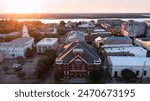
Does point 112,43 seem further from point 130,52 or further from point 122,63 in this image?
point 122,63

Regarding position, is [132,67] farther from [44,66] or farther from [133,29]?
[133,29]

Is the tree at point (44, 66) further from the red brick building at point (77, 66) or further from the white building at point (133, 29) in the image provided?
the white building at point (133, 29)

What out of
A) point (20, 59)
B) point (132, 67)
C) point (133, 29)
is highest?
point (133, 29)

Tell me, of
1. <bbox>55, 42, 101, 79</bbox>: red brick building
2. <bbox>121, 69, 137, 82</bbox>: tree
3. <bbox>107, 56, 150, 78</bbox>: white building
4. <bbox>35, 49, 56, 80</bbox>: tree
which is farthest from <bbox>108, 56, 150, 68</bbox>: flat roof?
<bbox>35, 49, 56, 80</bbox>: tree

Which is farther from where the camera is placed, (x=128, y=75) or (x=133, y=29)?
(x=133, y=29)

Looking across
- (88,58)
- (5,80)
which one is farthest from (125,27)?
(5,80)

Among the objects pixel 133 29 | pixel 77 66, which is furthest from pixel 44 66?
pixel 133 29

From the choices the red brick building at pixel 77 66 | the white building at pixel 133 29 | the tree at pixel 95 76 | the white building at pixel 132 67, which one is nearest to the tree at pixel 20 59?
the red brick building at pixel 77 66

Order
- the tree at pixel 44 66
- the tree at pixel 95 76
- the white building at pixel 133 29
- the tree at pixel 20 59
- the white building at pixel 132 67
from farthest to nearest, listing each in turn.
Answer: the white building at pixel 133 29 < the tree at pixel 20 59 < the white building at pixel 132 67 < the tree at pixel 44 66 < the tree at pixel 95 76
